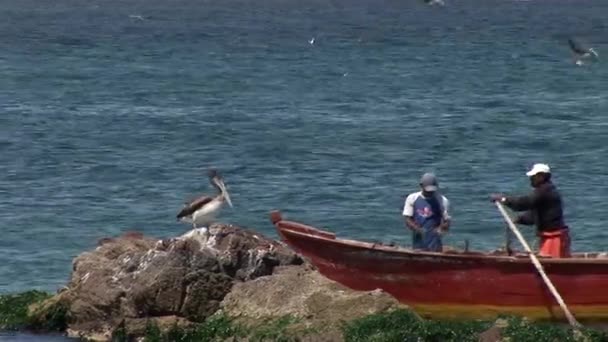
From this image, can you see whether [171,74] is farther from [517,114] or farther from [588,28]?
[588,28]

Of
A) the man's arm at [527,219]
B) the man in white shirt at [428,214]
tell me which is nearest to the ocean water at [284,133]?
the man in white shirt at [428,214]

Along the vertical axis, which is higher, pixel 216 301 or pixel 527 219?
pixel 527 219

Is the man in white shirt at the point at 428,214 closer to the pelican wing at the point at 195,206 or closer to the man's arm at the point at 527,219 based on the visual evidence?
the man's arm at the point at 527,219

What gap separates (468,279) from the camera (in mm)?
21234

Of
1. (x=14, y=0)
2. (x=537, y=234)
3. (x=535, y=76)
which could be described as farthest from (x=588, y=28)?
(x=537, y=234)

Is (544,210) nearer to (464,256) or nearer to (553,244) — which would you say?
(553,244)

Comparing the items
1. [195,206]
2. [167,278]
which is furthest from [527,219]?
[167,278]

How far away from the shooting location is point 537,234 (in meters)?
21.5

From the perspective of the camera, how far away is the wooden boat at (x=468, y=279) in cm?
2086

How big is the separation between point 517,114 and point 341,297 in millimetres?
32399

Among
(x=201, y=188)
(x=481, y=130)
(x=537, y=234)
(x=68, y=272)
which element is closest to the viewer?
(x=537, y=234)

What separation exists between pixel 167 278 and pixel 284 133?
2620 cm

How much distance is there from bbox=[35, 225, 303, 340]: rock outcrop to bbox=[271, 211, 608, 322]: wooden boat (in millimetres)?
635

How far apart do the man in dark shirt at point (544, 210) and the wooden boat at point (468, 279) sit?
1.05ft
